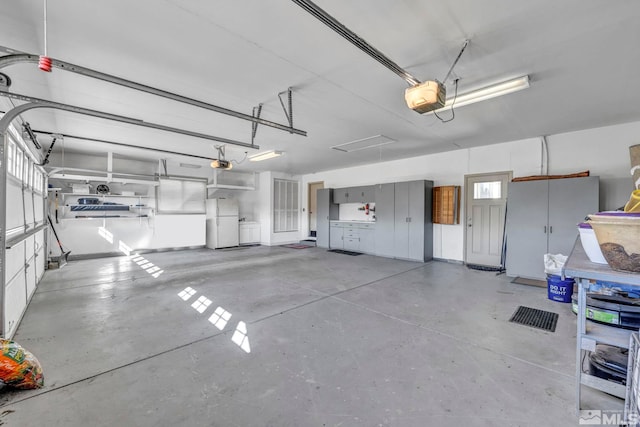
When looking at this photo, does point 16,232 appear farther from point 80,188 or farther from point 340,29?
point 80,188

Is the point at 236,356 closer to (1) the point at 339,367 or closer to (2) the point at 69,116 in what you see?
(1) the point at 339,367

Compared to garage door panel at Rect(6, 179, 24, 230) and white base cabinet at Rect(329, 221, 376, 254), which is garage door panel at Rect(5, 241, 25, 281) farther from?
white base cabinet at Rect(329, 221, 376, 254)

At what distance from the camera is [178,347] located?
240 centimetres

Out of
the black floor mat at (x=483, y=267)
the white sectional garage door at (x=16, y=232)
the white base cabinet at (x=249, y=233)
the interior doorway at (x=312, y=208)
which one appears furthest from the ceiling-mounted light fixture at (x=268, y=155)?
the black floor mat at (x=483, y=267)

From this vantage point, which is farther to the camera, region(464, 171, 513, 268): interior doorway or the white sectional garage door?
region(464, 171, 513, 268): interior doorway

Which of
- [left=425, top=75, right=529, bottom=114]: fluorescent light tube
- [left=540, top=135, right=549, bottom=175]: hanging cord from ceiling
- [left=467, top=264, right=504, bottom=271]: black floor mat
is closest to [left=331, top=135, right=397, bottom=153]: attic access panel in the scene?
[left=425, top=75, right=529, bottom=114]: fluorescent light tube

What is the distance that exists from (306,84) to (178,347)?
3006 millimetres

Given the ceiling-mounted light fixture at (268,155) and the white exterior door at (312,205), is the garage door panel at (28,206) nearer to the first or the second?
the ceiling-mounted light fixture at (268,155)

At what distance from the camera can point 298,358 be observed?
7.27ft

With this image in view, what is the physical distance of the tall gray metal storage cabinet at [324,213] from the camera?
869 cm

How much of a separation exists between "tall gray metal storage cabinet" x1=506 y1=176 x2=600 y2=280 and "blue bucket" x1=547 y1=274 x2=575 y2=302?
1.11 m

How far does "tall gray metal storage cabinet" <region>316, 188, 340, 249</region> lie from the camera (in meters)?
8.69

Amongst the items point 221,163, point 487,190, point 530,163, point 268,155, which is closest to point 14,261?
point 221,163

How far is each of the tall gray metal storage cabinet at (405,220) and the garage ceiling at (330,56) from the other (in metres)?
2.33
